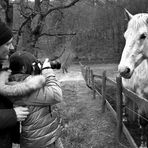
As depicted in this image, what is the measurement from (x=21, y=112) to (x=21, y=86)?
0.20 m

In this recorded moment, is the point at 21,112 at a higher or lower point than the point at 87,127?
higher

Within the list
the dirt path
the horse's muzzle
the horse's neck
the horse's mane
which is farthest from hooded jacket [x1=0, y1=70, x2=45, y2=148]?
the horse's neck

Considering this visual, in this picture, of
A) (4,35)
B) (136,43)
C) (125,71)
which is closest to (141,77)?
(136,43)

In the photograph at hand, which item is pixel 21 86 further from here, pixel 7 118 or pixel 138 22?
pixel 138 22

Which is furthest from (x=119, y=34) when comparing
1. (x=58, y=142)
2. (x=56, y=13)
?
(x=58, y=142)

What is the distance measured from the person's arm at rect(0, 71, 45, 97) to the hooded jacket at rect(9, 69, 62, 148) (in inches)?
2.8

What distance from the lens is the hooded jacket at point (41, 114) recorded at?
1878 millimetres

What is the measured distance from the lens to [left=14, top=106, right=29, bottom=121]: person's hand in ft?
5.64

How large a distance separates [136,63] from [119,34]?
987 inches

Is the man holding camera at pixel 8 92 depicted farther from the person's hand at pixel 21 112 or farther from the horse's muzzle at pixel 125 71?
the horse's muzzle at pixel 125 71

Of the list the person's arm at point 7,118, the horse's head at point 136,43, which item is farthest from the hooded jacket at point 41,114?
the horse's head at point 136,43

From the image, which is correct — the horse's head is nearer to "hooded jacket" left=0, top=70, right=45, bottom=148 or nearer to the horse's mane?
the horse's mane

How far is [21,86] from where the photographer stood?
5.85 ft

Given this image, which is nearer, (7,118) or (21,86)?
(7,118)
